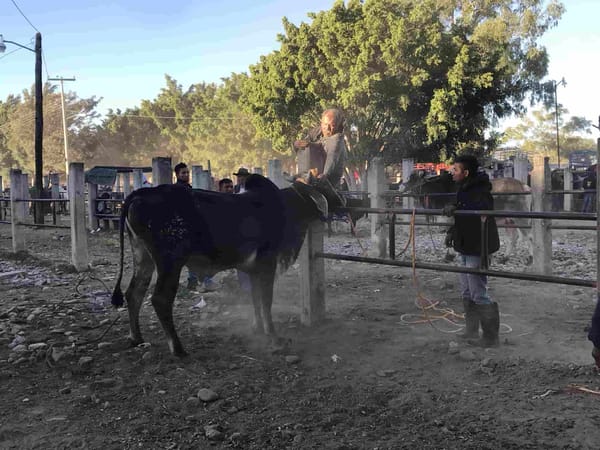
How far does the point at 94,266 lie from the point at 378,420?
7401 millimetres

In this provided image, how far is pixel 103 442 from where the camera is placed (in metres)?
3.18

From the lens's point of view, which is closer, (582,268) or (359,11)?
(582,268)

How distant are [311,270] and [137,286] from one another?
1.69 metres

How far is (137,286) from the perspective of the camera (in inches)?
202

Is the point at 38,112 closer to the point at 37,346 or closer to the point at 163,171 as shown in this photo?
the point at 163,171

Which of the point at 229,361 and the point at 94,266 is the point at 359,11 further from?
the point at 229,361

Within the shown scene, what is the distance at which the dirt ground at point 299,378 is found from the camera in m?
3.23

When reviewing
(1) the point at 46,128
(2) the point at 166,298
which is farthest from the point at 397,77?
(1) the point at 46,128

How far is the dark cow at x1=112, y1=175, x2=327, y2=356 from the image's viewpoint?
4684 mm

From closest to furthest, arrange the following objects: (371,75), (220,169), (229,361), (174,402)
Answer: (174,402) → (229,361) → (371,75) → (220,169)

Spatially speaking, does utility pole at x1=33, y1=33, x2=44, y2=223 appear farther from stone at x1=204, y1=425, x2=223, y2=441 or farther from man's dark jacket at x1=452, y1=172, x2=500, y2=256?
stone at x1=204, y1=425, x2=223, y2=441

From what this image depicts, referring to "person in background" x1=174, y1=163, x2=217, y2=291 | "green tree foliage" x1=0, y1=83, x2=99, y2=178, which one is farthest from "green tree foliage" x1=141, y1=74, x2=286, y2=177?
"person in background" x1=174, y1=163, x2=217, y2=291

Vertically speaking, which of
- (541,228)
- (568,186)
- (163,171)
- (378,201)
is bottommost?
(541,228)

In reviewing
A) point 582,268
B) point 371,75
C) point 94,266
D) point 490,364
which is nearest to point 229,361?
point 490,364
